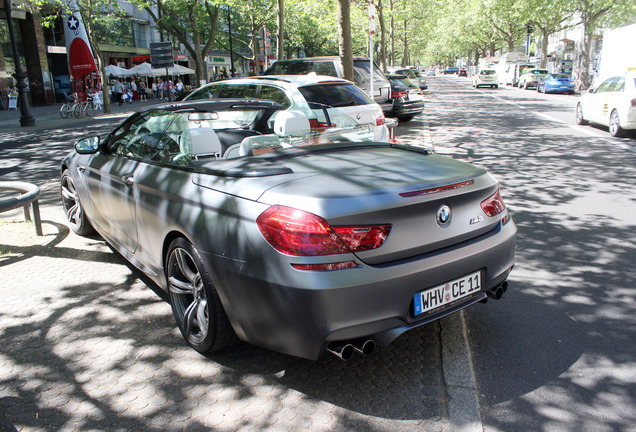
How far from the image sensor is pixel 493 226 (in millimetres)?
3297

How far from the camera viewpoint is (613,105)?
14.1 m

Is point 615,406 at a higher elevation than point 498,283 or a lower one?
lower

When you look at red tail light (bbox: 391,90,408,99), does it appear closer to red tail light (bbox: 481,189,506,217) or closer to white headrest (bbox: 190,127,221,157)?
white headrest (bbox: 190,127,221,157)

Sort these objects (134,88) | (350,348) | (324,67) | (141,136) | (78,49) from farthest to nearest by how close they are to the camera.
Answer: (134,88)
(78,49)
(324,67)
(141,136)
(350,348)

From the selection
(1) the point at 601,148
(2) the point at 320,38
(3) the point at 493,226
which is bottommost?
(1) the point at 601,148

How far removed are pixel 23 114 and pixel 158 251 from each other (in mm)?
20221

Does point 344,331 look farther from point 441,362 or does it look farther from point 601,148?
point 601,148

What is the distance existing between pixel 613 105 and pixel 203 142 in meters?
13.5

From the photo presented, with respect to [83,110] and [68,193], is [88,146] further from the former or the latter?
[83,110]

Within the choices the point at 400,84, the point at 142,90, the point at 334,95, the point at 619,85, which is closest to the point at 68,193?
the point at 334,95

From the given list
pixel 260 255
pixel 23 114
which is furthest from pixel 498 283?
pixel 23 114

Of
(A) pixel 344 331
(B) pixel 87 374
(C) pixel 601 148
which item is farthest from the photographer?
(C) pixel 601 148

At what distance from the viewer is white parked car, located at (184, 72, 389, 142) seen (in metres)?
8.37

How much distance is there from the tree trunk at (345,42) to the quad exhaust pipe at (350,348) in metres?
11.5
